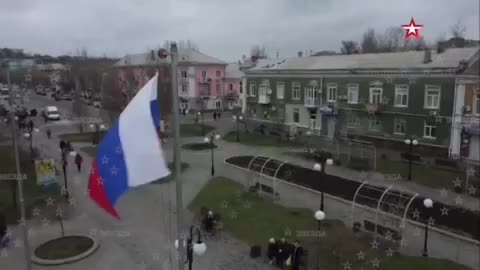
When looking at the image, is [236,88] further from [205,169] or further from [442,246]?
[442,246]

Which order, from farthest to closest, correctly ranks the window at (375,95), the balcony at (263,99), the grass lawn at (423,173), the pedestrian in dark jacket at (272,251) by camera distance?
the balcony at (263,99), the window at (375,95), the pedestrian in dark jacket at (272,251), the grass lawn at (423,173)

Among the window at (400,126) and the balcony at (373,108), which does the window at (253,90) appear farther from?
the window at (400,126)

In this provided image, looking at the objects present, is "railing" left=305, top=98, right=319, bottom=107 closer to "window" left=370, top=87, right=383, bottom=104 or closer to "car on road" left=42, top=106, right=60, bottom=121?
"window" left=370, top=87, right=383, bottom=104

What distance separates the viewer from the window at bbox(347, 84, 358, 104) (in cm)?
2262

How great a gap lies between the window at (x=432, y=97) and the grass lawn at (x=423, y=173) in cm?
320

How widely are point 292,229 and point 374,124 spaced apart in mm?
12193

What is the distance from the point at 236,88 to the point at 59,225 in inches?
1306

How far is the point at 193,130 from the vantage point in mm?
29641

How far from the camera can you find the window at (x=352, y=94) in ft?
74.2

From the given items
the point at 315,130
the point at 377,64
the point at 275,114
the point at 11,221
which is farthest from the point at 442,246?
the point at 275,114

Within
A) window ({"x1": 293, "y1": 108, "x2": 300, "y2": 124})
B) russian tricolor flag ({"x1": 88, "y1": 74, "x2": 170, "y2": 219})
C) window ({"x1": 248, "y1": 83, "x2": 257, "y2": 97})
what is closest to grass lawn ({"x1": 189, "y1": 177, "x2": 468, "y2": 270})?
russian tricolor flag ({"x1": 88, "y1": 74, "x2": 170, "y2": 219})

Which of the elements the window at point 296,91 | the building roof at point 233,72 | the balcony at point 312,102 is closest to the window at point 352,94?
the balcony at point 312,102

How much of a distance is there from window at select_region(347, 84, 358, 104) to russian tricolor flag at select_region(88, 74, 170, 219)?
60.3 ft

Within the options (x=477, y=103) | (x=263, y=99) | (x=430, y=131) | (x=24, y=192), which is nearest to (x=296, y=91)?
(x=263, y=99)
